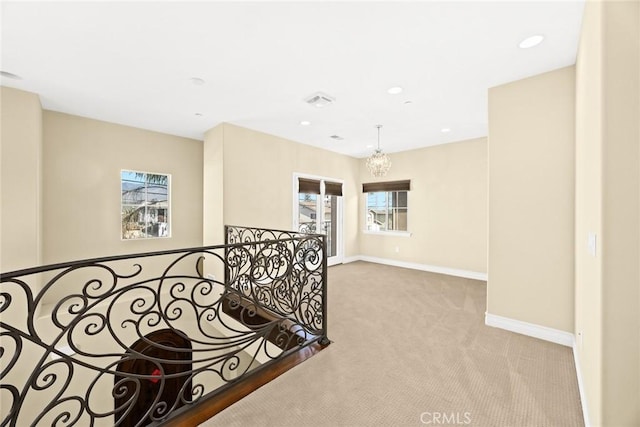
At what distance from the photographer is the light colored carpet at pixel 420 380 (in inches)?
69.2

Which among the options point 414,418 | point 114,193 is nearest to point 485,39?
point 414,418

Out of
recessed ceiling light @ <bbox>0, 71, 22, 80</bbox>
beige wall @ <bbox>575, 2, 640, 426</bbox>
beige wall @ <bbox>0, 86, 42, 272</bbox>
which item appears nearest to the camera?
beige wall @ <bbox>575, 2, 640, 426</bbox>

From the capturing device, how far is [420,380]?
6.95 feet

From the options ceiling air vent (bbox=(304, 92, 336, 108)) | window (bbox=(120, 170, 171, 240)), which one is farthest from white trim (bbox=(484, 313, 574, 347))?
window (bbox=(120, 170, 171, 240))

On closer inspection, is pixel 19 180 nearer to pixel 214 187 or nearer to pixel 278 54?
pixel 214 187

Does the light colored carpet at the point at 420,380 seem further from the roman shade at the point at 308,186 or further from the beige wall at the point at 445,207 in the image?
the roman shade at the point at 308,186

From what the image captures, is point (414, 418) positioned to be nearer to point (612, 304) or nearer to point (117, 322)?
point (612, 304)

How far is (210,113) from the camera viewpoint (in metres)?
4.01

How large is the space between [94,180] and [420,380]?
5.15 m

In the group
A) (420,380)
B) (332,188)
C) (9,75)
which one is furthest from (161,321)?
(332,188)

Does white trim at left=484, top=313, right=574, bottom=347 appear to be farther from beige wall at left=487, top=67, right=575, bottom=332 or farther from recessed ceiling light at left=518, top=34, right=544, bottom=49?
recessed ceiling light at left=518, top=34, right=544, bottom=49

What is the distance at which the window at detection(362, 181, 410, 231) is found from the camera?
637cm

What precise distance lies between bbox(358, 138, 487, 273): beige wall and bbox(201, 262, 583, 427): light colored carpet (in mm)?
2154

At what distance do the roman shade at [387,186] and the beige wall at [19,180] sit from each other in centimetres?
592
